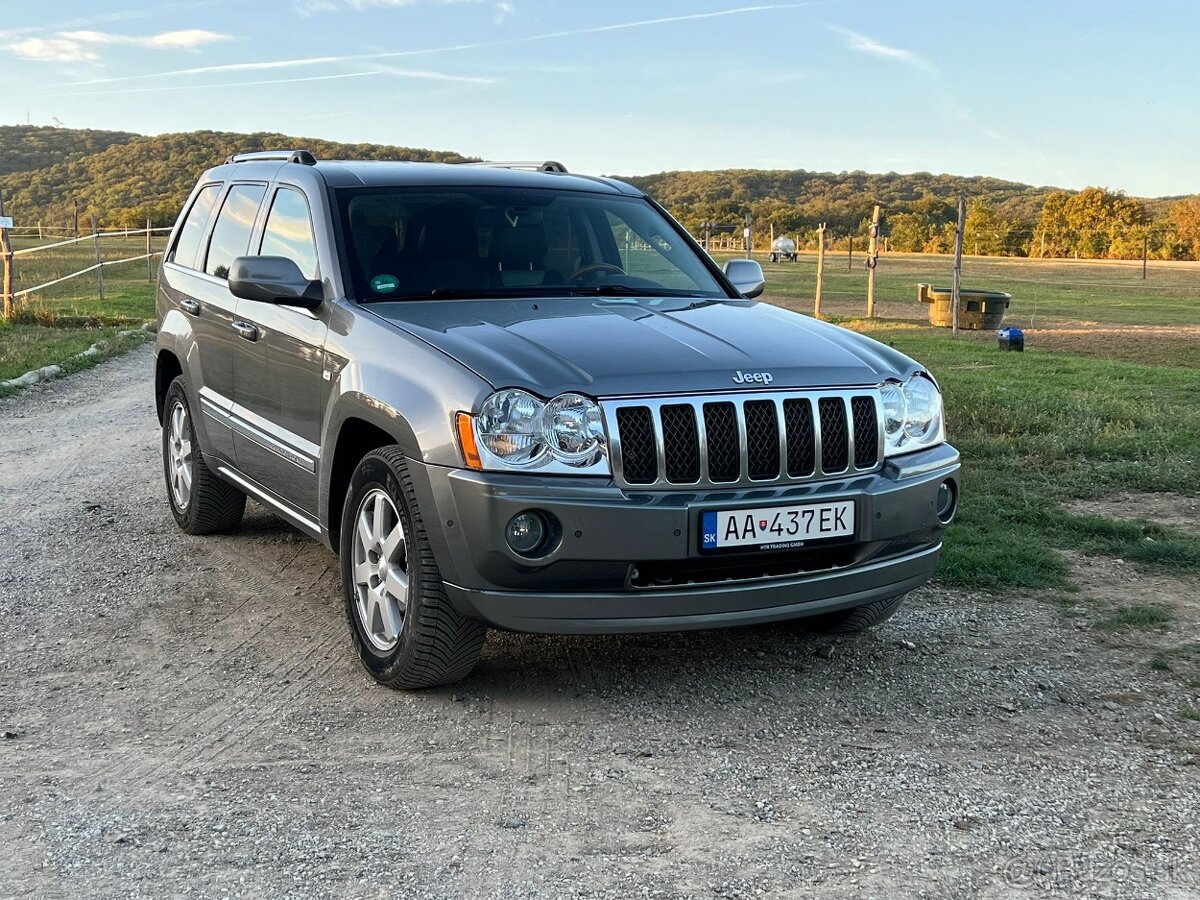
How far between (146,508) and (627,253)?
3.41 meters

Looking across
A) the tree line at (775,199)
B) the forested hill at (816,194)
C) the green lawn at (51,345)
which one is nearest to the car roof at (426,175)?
the green lawn at (51,345)

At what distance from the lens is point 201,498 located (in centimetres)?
633

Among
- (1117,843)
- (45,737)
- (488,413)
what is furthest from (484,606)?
(1117,843)

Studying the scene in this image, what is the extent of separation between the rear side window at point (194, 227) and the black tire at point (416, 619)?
104 inches

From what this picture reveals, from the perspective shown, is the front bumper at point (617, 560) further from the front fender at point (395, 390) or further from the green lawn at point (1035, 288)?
the green lawn at point (1035, 288)

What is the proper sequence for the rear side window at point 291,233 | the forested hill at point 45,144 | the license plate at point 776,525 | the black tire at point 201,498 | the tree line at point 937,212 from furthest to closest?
the forested hill at point 45,144, the tree line at point 937,212, the black tire at point 201,498, the rear side window at point 291,233, the license plate at point 776,525

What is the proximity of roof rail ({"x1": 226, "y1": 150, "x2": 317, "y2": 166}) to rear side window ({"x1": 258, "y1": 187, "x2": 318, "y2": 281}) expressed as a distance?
180mm

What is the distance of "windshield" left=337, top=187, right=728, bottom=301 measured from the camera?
4914 mm

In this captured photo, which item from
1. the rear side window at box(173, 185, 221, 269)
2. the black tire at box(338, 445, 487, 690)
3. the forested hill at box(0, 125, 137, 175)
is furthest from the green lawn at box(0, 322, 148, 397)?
the forested hill at box(0, 125, 137, 175)

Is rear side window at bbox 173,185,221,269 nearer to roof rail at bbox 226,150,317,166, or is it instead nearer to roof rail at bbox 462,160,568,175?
roof rail at bbox 226,150,317,166

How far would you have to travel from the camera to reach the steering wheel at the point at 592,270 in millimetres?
5199

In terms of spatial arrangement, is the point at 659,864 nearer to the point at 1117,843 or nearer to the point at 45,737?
the point at 1117,843

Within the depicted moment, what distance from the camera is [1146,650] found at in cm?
479

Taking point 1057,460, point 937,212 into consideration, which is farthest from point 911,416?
point 937,212
